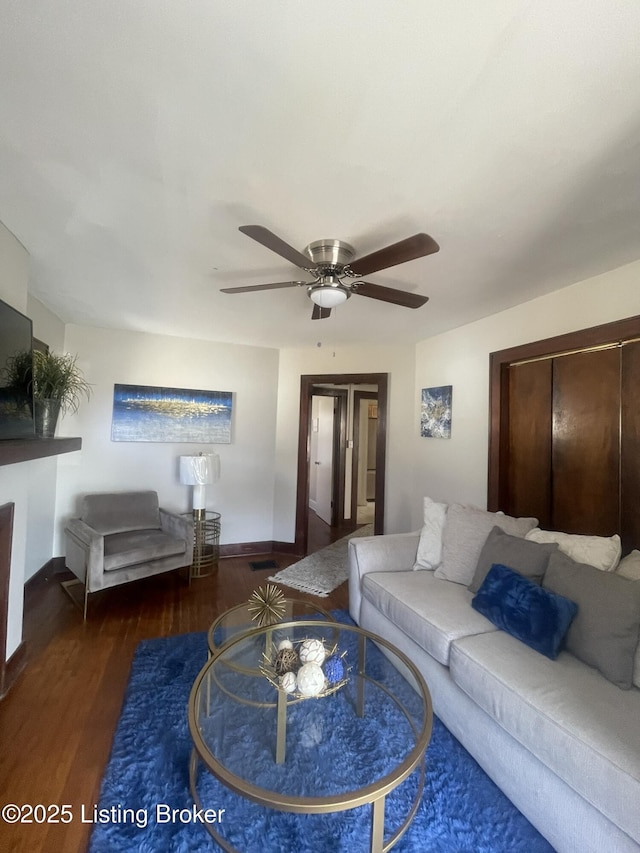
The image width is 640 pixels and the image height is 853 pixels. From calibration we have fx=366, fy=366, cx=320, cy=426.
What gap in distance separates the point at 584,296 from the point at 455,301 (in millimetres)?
801

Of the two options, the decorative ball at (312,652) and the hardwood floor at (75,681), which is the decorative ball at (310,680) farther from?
the hardwood floor at (75,681)

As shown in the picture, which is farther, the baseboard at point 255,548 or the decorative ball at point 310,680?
the baseboard at point 255,548

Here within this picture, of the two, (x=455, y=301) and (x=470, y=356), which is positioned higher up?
(x=455, y=301)

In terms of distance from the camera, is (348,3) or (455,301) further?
(455,301)

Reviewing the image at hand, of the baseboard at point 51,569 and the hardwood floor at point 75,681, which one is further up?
the baseboard at point 51,569

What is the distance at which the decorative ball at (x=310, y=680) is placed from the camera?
1.41m

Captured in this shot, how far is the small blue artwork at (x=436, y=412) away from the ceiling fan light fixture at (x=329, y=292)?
201cm

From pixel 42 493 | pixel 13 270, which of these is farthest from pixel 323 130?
pixel 42 493

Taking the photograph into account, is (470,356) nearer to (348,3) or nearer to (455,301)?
(455,301)

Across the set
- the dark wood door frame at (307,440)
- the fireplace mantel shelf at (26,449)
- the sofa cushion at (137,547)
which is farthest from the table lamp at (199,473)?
the fireplace mantel shelf at (26,449)

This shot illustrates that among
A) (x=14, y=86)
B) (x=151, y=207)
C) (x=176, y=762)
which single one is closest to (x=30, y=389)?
(x=151, y=207)

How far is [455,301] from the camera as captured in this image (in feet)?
9.07

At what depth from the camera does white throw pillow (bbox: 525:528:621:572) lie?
1784mm

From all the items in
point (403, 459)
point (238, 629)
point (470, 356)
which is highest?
point (470, 356)
